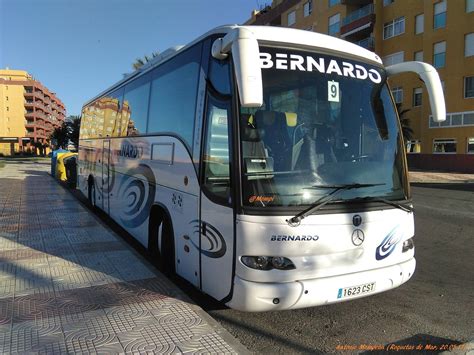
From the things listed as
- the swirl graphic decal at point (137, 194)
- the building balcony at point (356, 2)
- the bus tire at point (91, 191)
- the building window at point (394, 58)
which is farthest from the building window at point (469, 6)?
the swirl graphic decal at point (137, 194)

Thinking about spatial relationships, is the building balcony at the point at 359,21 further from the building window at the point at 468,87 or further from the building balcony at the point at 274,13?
the building window at the point at 468,87

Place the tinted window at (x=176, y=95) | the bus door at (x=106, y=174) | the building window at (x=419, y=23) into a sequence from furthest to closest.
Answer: the building window at (x=419, y=23), the bus door at (x=106, y=174), the tinted window at (x=176, y=95)

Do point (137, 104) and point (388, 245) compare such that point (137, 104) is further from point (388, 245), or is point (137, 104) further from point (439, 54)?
point (439, 54)

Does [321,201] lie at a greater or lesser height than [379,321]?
greater

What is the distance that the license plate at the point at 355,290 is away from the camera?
401 centimetres

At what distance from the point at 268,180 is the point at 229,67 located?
1.16 metres

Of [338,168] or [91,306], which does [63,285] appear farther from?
[338,168]

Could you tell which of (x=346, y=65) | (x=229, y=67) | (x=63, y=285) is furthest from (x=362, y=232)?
(x=63, y=285)

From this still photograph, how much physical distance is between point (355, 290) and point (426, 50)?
34810mm

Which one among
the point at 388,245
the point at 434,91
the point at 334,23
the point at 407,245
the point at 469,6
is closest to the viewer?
the point at 388,245

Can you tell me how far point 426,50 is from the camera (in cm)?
3397

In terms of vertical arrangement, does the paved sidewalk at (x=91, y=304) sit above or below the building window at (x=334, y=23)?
below

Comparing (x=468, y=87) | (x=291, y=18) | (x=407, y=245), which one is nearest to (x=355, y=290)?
(x=407, y=245)

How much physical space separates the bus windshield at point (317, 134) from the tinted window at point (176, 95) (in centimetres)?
111
